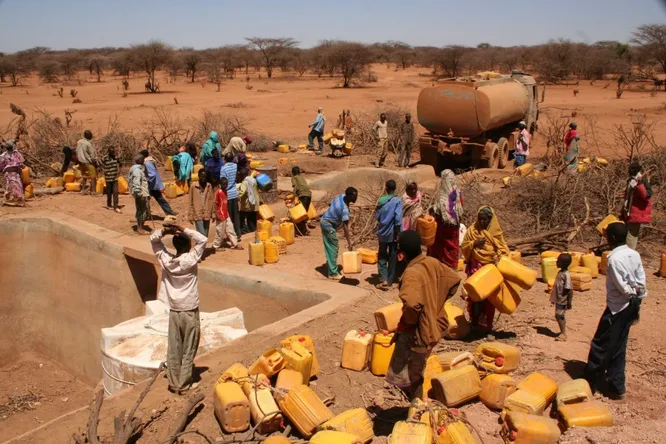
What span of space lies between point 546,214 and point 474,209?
3.94 feet

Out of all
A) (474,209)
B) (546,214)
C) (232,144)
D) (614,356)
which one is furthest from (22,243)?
(614,356)

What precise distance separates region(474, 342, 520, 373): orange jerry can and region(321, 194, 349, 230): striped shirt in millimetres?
3238

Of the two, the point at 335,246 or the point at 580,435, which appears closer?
the point at 580,435

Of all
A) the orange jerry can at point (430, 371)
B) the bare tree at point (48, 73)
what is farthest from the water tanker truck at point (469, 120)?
the bare tree at point (48, 73)

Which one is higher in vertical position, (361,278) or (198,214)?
(198,214)

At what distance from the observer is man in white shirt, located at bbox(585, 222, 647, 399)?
17.6 feet

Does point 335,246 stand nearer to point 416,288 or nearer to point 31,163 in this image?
point 416,288

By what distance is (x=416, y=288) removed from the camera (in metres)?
4.54

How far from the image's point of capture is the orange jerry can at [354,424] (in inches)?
191

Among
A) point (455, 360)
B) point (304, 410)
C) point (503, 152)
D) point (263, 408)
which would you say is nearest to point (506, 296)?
point (455, 360)

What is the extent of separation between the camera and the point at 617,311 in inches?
216

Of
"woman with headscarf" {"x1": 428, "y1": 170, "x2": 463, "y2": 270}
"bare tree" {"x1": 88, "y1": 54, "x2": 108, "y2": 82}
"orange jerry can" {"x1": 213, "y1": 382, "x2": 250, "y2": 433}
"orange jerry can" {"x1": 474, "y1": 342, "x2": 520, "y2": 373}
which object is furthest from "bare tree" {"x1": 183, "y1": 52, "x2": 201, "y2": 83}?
"orange jerry can" {"x1": 213, "y1": 382, "x2": 250, "y2": 433}

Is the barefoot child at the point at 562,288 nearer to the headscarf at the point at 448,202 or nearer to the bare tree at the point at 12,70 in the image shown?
the headscarf at the point at 448,202

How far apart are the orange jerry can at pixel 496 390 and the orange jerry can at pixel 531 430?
2.02 ft
